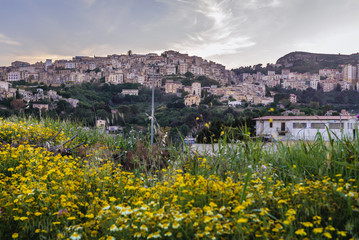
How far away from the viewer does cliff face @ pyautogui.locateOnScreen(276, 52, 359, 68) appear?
11988cm

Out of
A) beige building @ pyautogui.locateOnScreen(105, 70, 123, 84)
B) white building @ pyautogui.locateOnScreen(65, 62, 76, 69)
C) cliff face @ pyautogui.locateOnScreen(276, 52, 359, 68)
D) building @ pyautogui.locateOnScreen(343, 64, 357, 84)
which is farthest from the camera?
white building @ pyautogui.locateOnScreen(65, 62, 76, 69)

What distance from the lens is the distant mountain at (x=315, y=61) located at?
120338mm

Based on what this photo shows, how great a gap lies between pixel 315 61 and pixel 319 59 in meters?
2.09

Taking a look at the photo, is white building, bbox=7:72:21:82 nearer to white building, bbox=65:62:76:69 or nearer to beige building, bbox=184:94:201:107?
white building, bbox=65:62:76:69

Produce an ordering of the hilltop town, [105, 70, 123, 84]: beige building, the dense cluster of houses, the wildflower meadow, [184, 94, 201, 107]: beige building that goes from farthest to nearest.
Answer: [105, 70, 123, 84]: beige building → the dense cluster of houses → the hilltop town → [184, 94, 201, 107]: beige building → the wildflower meadow

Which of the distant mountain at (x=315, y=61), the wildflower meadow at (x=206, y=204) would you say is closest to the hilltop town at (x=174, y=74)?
the distant mountain at (x=315, y=61)

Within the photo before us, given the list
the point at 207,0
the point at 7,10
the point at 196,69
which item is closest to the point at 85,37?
the point at 7,10

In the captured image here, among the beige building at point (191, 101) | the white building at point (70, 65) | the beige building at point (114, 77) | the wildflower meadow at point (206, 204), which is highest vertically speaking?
the white building at point (70, 65)

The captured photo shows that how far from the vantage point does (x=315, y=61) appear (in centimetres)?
12912

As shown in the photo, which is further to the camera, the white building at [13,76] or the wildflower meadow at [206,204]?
the white building at [13,76]

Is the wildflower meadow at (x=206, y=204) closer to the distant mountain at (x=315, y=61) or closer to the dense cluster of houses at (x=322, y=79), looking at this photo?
the dense cluster of houses at (x=322, y=79)

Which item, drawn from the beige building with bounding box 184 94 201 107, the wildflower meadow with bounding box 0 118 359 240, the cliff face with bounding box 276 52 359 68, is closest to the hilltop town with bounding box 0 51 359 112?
the cliff face with bounding box 276 52 359 68

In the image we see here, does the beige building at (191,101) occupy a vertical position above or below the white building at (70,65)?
below

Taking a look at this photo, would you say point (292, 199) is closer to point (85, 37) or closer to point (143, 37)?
point (85, 37)
